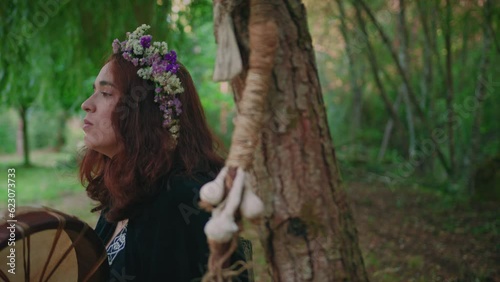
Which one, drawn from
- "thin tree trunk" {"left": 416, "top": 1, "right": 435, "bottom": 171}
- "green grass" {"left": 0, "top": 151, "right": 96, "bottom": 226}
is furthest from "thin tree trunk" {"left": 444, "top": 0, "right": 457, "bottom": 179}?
"green grass" {"left": 0, "top": 151, "right": 96, "bottom": 226}

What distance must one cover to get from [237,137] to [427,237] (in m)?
5.01

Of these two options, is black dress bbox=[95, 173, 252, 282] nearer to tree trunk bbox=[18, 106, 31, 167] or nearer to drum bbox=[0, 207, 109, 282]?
drum bbox=[0, 207, 109, 282]

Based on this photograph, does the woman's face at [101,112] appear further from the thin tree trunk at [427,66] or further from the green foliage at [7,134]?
the green foliage at [7,134]

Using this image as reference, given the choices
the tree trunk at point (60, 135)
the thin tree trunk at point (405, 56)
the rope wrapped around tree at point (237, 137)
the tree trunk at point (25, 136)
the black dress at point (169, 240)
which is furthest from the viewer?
the tree trunk at point (60, 135)

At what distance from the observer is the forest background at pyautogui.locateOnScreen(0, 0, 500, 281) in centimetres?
412

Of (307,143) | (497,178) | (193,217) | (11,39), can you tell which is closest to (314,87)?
(307,143)

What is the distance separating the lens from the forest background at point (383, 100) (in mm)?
4117

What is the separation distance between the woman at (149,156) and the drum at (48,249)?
200 mm

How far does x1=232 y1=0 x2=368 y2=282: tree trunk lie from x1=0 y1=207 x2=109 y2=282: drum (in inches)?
29.4

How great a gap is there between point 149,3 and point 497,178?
589 centimetres

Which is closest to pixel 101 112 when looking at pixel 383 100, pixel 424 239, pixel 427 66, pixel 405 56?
pixel 424 239

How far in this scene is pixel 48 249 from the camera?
60.6 inches

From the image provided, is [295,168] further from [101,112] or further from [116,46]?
[116,46]

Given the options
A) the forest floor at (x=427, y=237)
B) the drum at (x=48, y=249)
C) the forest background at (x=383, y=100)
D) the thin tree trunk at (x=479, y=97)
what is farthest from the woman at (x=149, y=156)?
the thin tree trunk at (x=479, y=97)
